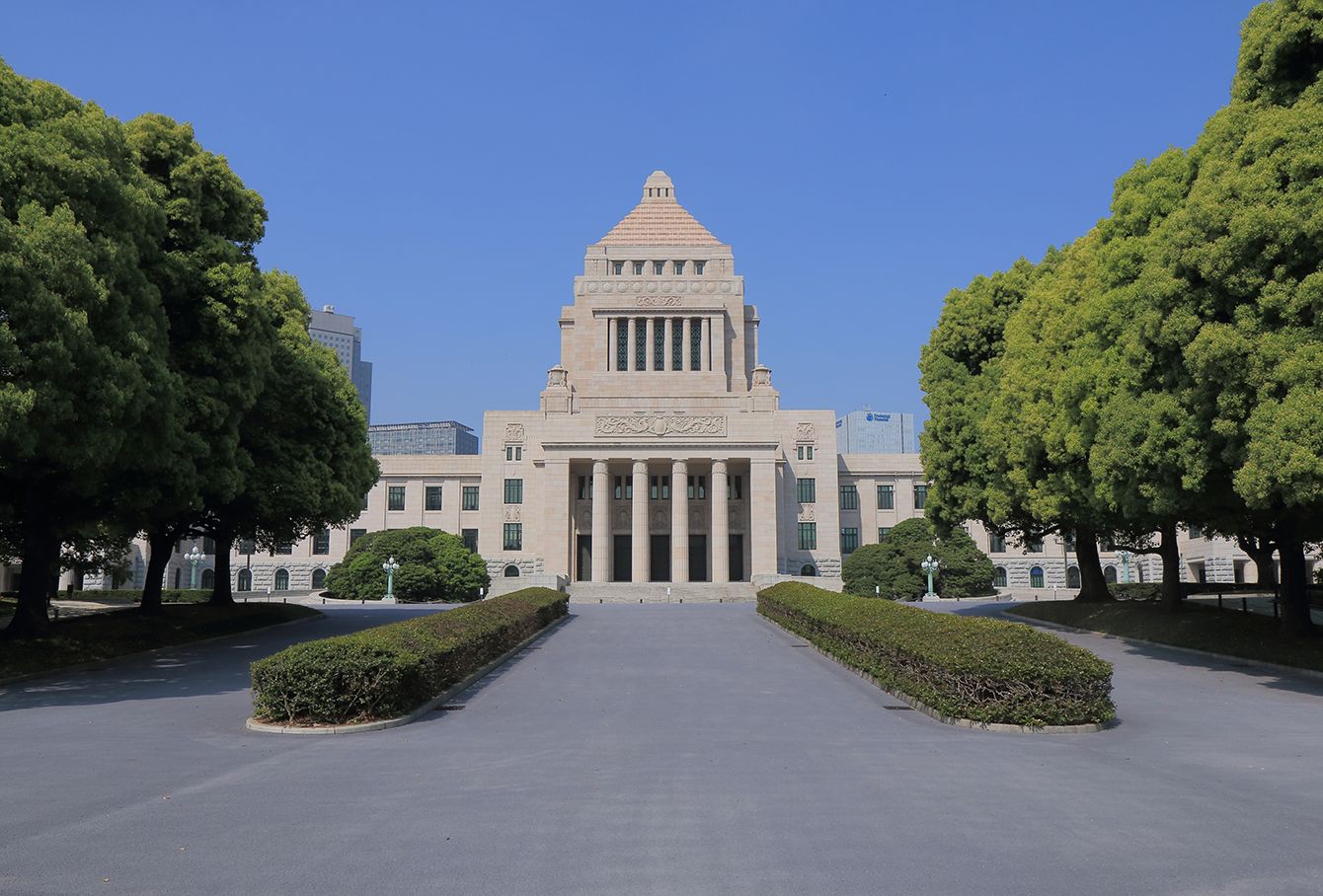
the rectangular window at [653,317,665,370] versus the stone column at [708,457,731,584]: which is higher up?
the rectangular window at [653,317,665,370]

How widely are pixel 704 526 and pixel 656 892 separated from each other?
183 feet

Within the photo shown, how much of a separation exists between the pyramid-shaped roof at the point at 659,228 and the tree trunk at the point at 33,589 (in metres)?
58.4

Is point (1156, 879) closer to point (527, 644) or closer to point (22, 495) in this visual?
point (527, 644)

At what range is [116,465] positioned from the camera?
18.0 m

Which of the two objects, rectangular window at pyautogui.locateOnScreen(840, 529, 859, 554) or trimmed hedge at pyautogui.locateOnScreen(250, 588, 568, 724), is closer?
trimmed hedge at pyautogui.locateOnScreen(250, 588, 568, 724)

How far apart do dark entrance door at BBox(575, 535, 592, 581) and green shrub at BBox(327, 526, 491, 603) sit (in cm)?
858

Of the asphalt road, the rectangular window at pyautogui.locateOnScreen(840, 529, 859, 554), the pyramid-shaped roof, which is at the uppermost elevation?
the pyramid-shaped roof

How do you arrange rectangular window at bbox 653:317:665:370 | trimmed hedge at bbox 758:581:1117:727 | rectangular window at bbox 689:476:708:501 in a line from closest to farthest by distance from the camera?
trimmed hedge at bbox 758:581:1117:727, rectangular window at bbox 689:476:708:501, rectangular window at bbox 653:317:665:370

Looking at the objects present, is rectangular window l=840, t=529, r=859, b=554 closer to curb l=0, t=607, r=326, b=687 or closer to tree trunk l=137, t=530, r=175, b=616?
curb l=0, t=607, r=326, b=687

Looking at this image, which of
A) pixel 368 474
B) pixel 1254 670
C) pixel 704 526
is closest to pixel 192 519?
pixel 368 474

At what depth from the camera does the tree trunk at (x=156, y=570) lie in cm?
2664

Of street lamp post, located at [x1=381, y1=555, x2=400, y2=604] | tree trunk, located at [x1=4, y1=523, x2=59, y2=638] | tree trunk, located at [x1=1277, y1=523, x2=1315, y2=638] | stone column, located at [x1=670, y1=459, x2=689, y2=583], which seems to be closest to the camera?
tree trunk, located at [x1=1277, y1=523, x2=1315, y2=638]

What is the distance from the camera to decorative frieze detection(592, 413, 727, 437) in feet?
184

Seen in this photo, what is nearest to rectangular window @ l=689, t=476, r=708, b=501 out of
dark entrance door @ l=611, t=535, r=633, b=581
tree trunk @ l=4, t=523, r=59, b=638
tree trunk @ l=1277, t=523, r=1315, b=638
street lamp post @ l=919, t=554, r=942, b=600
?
dark entrance door @ l=611, t=535, r=633, b=581
